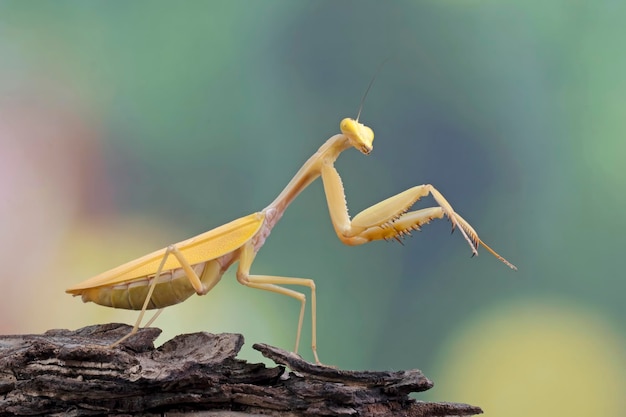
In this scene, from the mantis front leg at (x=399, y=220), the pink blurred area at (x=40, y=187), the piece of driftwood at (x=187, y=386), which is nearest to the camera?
the piece of driftwood at (x=187, y=386)

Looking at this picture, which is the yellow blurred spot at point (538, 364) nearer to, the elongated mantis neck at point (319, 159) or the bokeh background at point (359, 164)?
the bokeh background at point (359, 164)

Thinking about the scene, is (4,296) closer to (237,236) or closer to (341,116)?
(237,236)

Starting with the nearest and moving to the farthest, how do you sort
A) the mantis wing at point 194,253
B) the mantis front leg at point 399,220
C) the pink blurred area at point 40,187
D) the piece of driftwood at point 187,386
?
the piece of driftwood at point 187,386 < the mantis front leg at point 399,220 < the mantis wing at point 194,253 < the pink blurred area at point 40,187

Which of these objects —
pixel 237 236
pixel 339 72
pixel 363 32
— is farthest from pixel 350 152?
pixel 237 236

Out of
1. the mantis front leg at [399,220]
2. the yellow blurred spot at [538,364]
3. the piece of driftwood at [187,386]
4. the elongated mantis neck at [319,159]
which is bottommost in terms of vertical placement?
the piece of driftwood at [187,386]

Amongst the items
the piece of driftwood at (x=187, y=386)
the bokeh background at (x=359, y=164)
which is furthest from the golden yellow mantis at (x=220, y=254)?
the bokeh background at (x=359, y=164)

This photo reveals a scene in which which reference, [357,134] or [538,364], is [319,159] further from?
[538,364]
